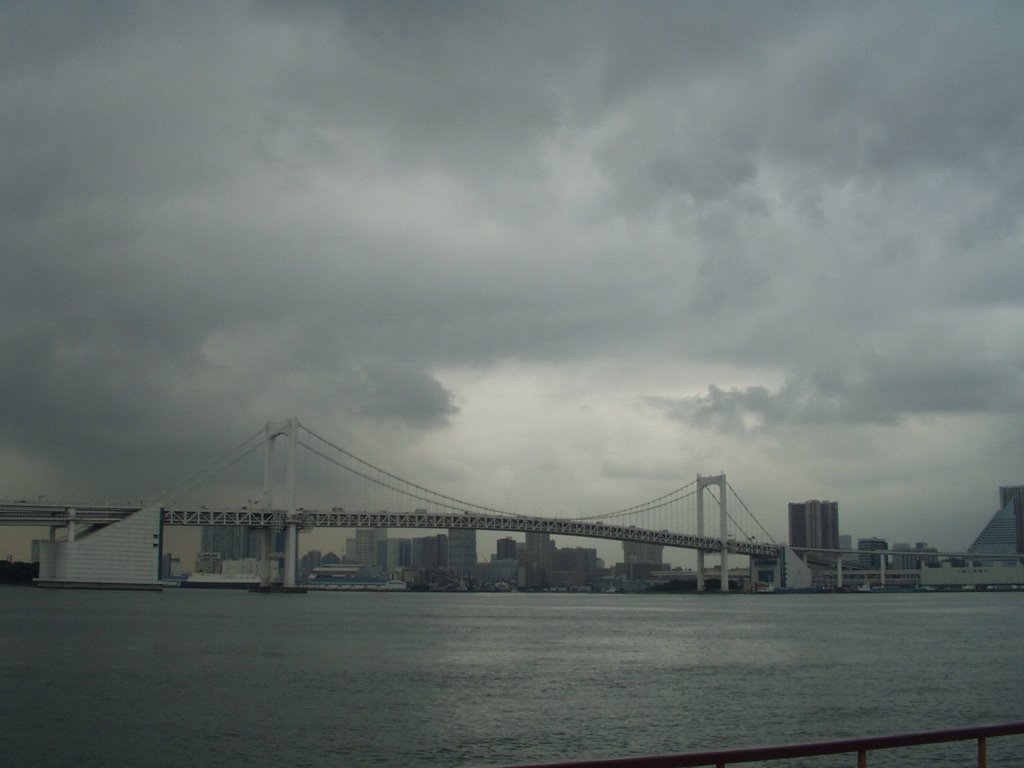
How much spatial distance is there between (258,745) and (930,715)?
12.3m

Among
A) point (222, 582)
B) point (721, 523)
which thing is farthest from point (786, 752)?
point (222, 582)

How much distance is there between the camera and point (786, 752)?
4.59 metres

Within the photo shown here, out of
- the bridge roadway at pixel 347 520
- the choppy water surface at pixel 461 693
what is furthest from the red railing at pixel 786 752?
the bridge roadway at pixel 347 520

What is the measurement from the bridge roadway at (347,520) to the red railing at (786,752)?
8169 cm

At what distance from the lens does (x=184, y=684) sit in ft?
75.3

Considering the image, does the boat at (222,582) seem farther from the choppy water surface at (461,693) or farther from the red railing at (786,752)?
the red railing at (786,752)

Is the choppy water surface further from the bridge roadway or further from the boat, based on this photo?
the boat

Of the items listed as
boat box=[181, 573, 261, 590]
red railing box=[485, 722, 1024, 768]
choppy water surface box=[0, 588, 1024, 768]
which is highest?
red railing box=[485, 722, 1024, 768]

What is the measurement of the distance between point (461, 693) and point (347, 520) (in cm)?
6616

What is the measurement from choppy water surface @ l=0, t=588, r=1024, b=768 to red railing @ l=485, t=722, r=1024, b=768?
33.3 feet

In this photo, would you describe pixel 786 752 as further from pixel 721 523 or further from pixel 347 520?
pixel 721 523

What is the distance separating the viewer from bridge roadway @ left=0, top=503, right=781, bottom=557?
3159 inches

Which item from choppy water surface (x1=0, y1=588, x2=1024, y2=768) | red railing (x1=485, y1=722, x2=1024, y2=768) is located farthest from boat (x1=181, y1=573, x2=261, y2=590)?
red railing (x1=485, y1=722, x2=1024, y2=768)

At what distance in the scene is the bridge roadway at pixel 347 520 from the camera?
80.2 m
